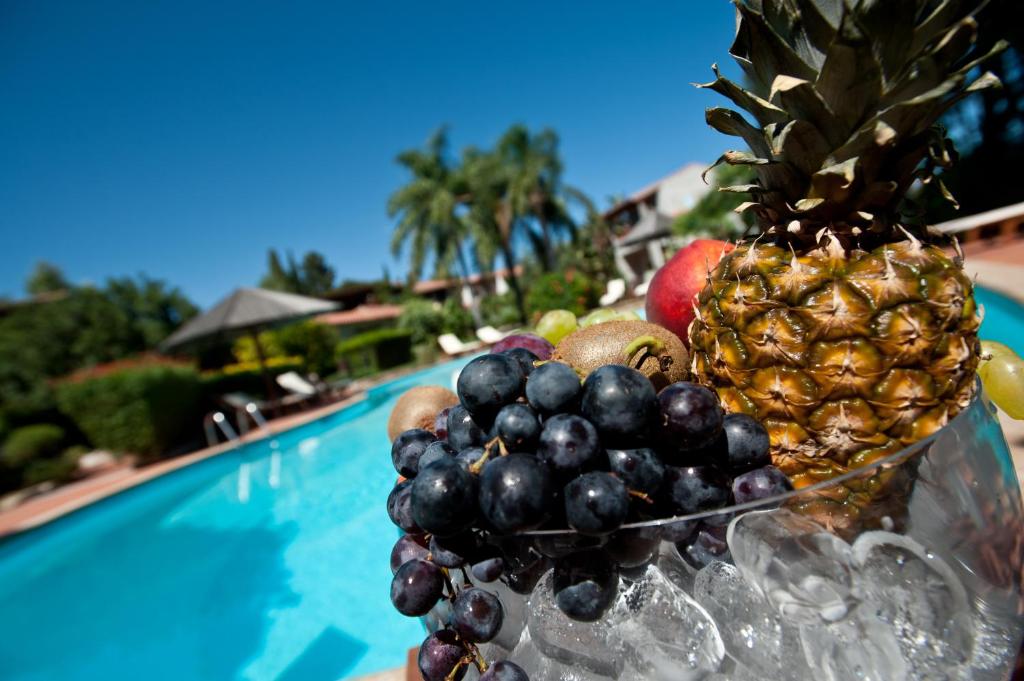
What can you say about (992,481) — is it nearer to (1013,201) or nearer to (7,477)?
(7,477)

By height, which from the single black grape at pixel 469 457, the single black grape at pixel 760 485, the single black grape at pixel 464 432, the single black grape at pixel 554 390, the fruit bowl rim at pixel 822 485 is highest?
the single black grape at pixel 554 390

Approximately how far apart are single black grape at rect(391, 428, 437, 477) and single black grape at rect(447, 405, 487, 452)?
0.10 meters

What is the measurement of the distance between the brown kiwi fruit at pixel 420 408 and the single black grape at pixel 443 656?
3.43ft

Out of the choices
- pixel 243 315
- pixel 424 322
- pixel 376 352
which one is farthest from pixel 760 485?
pixel 376 352

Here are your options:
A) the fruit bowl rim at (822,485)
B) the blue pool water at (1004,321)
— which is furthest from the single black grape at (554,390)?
the blue pool water at (1004,321)

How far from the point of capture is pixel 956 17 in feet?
2.99

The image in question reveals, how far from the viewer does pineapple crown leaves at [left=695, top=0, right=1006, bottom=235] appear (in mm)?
896

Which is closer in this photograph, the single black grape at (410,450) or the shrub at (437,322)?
the single black grape at (410,450)

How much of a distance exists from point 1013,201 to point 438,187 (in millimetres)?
19240

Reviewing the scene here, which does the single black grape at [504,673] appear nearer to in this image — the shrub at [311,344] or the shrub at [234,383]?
the shrub at [234,383]

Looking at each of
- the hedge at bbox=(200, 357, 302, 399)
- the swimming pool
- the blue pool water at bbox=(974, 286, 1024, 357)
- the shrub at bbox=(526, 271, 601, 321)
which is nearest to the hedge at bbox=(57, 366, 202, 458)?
the hedge at bbox=(200, 357, 302, 399)

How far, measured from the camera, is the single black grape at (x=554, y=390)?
0.75 meters

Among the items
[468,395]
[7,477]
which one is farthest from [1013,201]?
[7,477]

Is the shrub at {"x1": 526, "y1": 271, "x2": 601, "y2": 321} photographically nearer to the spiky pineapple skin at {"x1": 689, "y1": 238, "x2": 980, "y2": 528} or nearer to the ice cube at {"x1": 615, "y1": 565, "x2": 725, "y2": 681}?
the spiky pineapple skin at {"x1": 689, "y1": 238, "x2": 980, "y2": 528}
